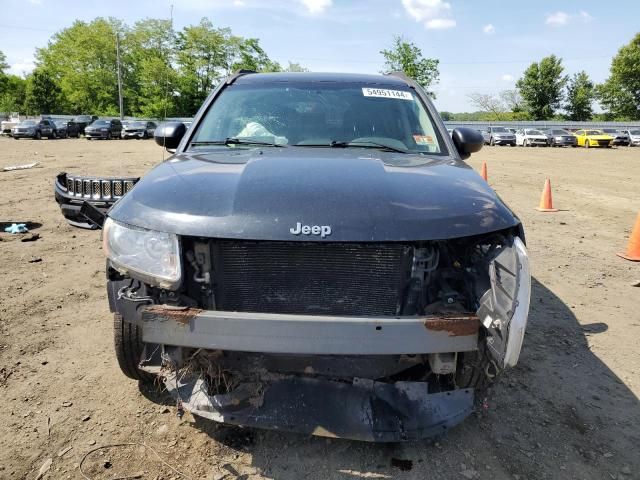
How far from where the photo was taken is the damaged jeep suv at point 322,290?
1.99 meters

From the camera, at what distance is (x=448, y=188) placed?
7.56ft

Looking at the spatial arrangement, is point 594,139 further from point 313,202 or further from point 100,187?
point 313,202

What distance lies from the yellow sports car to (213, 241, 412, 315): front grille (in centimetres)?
4084

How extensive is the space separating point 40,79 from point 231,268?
240 ft

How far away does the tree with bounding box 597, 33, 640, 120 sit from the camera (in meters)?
61.7

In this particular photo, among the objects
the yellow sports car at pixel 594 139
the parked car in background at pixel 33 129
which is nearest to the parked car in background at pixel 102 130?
the parked car in background at pixel 33 129

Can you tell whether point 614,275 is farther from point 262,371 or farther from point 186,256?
point 186,256

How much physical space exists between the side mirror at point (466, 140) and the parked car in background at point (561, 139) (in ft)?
129

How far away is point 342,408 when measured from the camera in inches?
91.0

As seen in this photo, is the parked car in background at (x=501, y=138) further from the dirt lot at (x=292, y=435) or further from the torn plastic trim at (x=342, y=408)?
the torn plastic trim at (x=342, y=408)

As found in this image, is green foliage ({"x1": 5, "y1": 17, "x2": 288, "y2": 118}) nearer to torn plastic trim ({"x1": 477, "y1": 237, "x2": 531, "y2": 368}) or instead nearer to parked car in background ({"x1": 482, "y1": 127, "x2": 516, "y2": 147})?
parked car in background ({"x1": 482, "y1": 127, "x2": 516, "y2": 147})

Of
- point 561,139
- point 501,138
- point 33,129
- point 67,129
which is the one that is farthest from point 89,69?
point 561,139

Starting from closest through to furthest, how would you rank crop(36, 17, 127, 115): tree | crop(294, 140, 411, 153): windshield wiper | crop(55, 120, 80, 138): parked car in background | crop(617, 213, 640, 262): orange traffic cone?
crop(294, 140, 411, 153): windshield wiper < crop(617, 213, 640, 262): orange traffic cone < crop(55, 120, 80, 138): parked car in background < crop(36, 17, 127, 115): tree

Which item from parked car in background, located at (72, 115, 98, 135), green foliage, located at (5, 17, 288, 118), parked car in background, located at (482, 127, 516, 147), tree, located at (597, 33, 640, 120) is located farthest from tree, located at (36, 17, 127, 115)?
tree, located at (597, 33, 640, 120)
